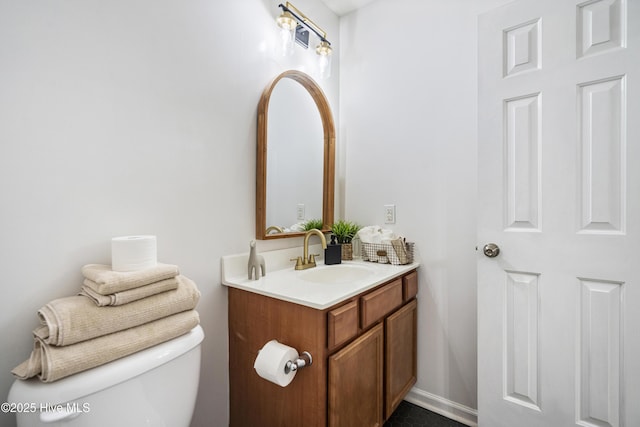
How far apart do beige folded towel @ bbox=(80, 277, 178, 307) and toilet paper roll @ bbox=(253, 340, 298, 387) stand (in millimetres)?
400

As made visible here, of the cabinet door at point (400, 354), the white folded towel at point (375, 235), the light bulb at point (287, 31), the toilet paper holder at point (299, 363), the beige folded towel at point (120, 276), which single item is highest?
the light bulb at point (287, 31)

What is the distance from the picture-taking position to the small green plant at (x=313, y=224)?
178cm

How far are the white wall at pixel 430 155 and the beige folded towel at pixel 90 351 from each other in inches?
54.7

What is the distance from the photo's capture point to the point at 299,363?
1.02 meters

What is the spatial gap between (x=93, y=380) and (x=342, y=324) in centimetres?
75

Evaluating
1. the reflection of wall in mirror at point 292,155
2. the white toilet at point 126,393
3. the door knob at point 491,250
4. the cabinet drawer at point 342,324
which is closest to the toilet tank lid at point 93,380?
the white toilet at point 126,393

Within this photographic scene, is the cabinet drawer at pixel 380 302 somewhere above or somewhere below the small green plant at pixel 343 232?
below

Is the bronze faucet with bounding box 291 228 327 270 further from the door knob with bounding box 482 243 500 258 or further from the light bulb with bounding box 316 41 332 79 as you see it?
the light bulb with bounding box 316 41 332 79

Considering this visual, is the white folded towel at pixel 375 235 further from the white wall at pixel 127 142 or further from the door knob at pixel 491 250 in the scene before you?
the white wall at pixel 127 142

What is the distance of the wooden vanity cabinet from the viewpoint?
105 centimetres

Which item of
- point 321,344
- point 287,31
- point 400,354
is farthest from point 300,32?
point 400,354

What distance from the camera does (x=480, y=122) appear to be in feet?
4.49

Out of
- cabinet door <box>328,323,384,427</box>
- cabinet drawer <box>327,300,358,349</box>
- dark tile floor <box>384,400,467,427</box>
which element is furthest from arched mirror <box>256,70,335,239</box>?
dark tile floor <box>384,400,467,427</box>

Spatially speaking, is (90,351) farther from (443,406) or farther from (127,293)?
(443,406)
